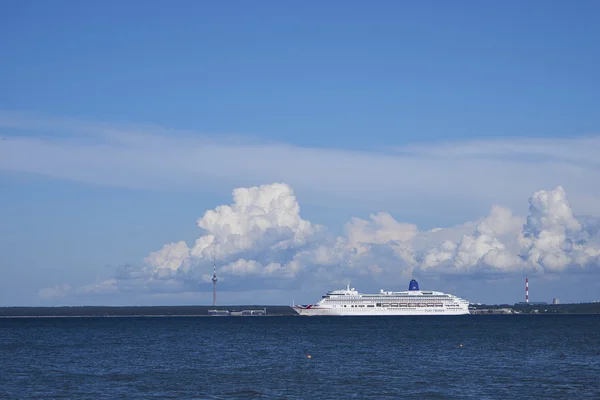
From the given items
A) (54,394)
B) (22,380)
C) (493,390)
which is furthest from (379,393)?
(22,380)

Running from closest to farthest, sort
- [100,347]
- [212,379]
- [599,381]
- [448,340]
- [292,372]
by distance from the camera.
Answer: [599,381]
[212,379]
[292,372]
[100,347]
[448,340]

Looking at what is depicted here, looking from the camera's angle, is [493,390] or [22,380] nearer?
[493,390]

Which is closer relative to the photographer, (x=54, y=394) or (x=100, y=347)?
(x=54, y=394)

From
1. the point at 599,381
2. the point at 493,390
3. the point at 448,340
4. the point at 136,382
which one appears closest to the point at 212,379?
the point at 136,382

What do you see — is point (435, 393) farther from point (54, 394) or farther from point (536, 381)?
point (54, 394)

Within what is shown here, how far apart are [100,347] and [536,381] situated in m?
70.4

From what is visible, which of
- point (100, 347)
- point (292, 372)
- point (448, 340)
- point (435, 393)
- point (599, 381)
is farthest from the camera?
point (448, 340)

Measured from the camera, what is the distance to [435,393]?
6044cm

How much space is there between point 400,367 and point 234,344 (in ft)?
149

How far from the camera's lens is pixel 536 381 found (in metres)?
67.3

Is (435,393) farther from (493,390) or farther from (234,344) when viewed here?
(234,344)

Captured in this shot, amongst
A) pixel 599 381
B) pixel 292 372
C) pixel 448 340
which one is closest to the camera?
pixel 599 381

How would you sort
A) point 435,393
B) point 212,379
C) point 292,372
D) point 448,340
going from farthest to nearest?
point 448,340 → point 292,372 → point 212,379 → point 435,393

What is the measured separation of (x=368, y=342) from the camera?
120 meters
